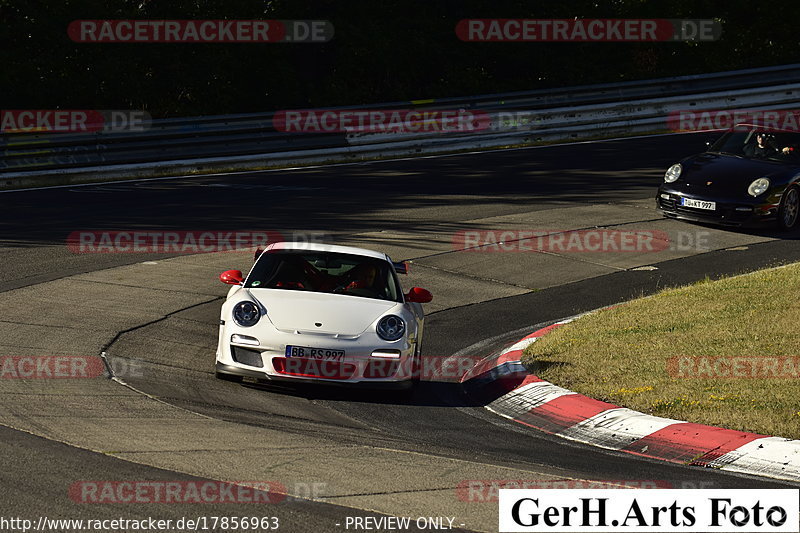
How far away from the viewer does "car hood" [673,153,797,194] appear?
1689 centimetres

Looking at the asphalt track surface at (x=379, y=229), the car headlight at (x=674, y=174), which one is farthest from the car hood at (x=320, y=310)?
the car headlight at (x=674, y=174)

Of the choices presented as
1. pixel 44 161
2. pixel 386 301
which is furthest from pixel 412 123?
pixel 386 301

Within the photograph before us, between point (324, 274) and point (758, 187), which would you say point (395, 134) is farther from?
point (324, 274)

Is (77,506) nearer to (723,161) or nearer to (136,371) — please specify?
(136,371)

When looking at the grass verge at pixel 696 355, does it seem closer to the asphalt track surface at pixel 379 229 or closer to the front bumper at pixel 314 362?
the asphalt track surface at pixel 379 229

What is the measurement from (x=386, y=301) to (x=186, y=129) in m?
12.6

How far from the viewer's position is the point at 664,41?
3016cm

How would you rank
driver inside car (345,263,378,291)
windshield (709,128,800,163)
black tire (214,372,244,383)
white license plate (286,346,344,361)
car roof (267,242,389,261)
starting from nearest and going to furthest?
white license plate (286,346,344,361) → black tire (214,372,244,383) → driver inside car (345,263,378,291) → car roof (267,242,389,261) → windshield (709,128,800,163)

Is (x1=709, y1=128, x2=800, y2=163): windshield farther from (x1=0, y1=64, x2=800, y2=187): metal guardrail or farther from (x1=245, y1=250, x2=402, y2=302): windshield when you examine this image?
(x1=245, y1=250, x2=402, y2=302): windshield

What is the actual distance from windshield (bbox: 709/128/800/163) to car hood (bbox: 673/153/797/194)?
27 centimetres

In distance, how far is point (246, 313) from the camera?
9.38 m

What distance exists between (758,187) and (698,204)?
91cm

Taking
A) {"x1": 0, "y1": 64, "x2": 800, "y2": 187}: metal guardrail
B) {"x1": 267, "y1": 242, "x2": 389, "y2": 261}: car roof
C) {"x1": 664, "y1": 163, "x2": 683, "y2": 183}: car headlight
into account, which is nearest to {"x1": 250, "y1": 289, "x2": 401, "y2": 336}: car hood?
{"x1": 267, "y1": 242, "x2": 389, "y2": 261}: car roof

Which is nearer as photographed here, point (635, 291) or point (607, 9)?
point (635, 291)
